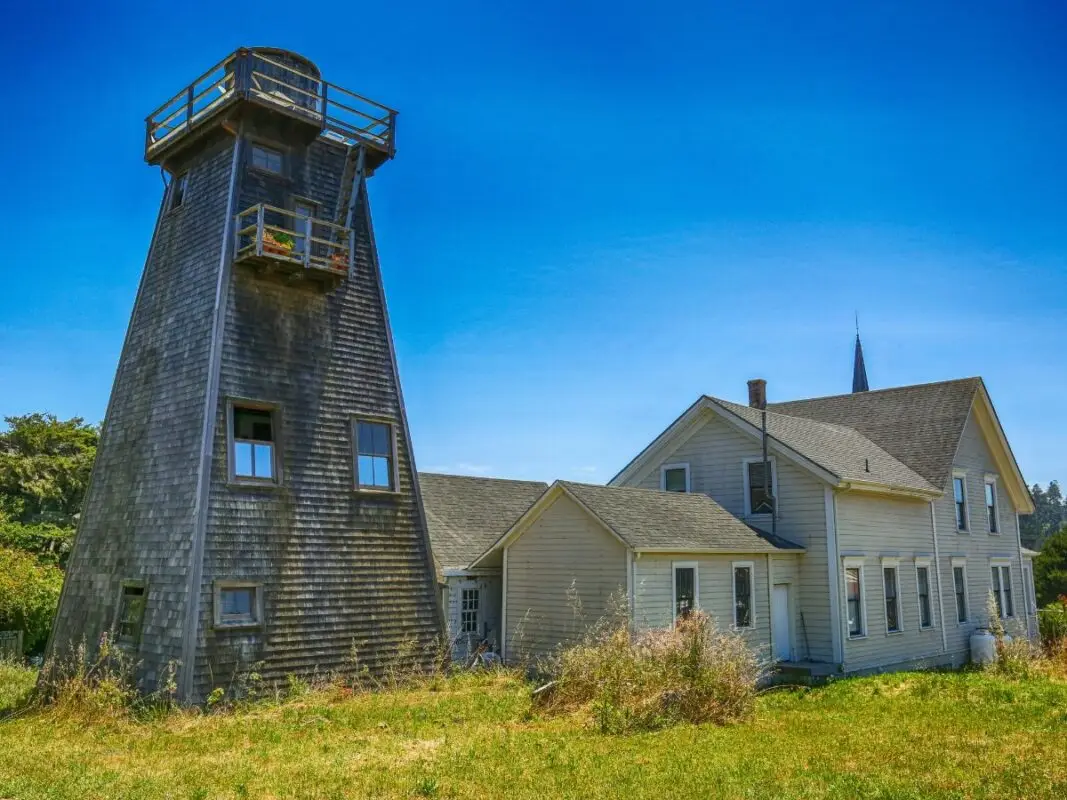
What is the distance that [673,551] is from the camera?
61.0 ft

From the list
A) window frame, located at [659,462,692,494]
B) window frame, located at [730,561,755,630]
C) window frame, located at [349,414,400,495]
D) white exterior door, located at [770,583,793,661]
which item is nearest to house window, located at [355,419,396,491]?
window frame, located at [349,414,400,495]

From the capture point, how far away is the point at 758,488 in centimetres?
2286

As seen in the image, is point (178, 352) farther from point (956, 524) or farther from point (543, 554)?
point (956, 524)

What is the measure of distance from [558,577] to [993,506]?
17.8m

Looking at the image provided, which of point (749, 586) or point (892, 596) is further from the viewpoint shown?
point (892, 596)

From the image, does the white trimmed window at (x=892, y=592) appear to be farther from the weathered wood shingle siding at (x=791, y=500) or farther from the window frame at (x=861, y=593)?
the weathered wood shingle siding at (x=791, y=500)

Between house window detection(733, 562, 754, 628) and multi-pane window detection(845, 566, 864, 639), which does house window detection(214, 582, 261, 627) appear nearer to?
house window detection(733, 562, 754, 628)

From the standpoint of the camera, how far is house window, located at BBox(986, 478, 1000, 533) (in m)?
28.8

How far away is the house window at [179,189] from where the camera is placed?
19.2 meters

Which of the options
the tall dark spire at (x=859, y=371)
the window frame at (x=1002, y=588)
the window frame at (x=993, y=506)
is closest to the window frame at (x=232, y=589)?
the window frame at (x=1002, y=588)

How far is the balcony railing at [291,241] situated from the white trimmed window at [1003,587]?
23703 mm

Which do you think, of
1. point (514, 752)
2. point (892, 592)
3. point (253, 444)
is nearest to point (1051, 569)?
point (892, 592)

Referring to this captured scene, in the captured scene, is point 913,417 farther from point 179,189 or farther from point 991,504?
point 179,189

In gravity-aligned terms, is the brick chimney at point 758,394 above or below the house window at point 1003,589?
above
